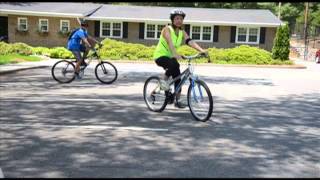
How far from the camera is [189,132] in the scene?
7.42m

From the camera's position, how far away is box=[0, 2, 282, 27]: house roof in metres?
38.4

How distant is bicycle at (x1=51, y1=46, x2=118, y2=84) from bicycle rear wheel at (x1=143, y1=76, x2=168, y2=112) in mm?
4910

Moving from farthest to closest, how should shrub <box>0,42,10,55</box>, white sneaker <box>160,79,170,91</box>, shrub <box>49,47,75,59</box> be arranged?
shrub <box>49,47,75,59</box> → shrub <box>0,42,10,55</box> → white sneaker <box>160,79,170,91</box>

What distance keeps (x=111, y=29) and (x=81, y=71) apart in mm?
25166

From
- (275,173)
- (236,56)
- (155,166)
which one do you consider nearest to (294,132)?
(275,173)

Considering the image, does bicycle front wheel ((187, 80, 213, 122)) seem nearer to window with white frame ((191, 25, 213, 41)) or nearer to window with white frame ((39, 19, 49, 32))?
window with white frame ((191, 25, 213, 41))

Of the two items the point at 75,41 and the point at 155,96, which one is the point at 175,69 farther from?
the point at 75,41

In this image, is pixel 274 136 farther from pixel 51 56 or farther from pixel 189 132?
pixel 51 56

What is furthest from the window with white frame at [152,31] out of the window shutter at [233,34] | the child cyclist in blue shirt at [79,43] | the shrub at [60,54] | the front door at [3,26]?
the child cyclist in blue shirt at [79,43]

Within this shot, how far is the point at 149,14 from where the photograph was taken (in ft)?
132

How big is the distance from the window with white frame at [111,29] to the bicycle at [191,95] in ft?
99.8

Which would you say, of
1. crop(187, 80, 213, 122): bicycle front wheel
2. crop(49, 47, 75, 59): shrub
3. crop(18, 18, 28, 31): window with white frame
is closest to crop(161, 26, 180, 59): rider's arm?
crop(187, 80, 213, 122): bicycle front wheel

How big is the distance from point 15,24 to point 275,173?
122 ft

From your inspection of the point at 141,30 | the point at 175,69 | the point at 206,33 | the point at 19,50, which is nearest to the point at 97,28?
the point at 141,30
